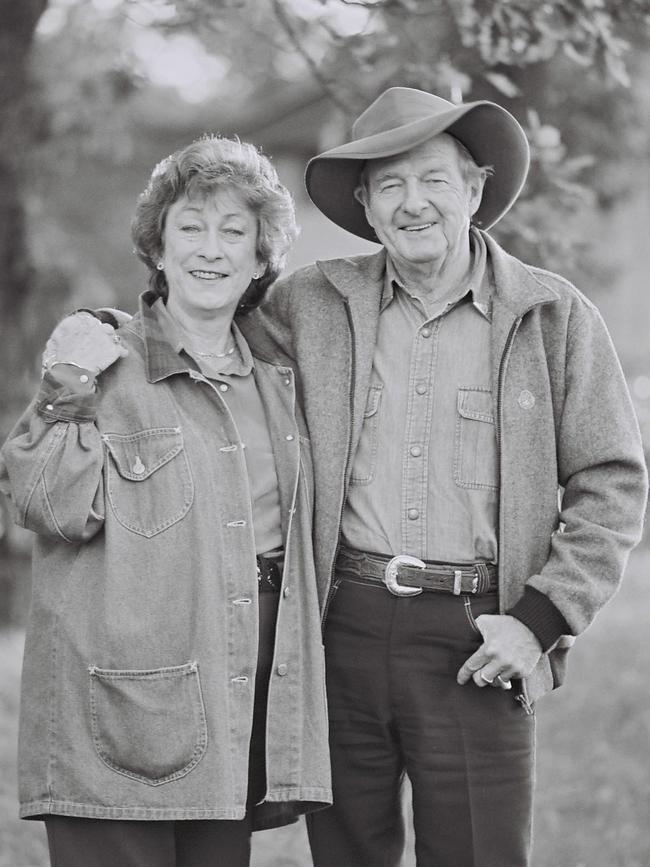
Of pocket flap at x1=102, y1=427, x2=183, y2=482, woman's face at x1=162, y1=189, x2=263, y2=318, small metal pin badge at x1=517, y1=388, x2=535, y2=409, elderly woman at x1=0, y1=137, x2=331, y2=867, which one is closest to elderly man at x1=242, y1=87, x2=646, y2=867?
small metal pin badge at x1=517, y1=388, x2=535, y2=409

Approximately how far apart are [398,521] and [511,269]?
74cm

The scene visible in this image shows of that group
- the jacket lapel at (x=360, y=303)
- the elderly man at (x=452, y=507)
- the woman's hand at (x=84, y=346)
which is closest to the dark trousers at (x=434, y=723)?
the elderly man at (x=452, y=507)

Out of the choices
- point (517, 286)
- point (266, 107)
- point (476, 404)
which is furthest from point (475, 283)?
point (266, 107)

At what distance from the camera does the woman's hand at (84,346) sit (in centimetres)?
270

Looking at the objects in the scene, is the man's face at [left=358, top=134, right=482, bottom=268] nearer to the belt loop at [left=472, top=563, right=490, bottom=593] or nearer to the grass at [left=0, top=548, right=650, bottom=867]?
the belt loop at [left=472, top=563, right=490, bottom=593]

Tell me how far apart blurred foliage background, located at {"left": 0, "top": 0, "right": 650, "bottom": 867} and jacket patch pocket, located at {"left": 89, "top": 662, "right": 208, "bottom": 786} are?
1942 millimetres

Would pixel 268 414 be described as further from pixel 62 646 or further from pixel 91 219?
pixel 91 219

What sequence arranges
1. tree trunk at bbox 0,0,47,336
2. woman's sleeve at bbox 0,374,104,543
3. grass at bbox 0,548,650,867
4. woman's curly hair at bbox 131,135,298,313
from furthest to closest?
tree trunk at bbox 0,0,47,336
grass at bbox 0,548,650,867
woman's curly hair at bbox 131,135,298,313
woman's sleeve at bbox 0,374,104,543

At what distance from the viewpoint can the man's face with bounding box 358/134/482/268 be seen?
2.98 m

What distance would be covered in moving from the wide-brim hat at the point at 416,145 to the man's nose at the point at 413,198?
A: 0.31ft

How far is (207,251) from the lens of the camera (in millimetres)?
2904

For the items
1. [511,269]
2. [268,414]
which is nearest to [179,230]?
[268,414]

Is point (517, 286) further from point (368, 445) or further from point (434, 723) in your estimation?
point (434, 723)

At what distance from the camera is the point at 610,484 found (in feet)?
9.56
